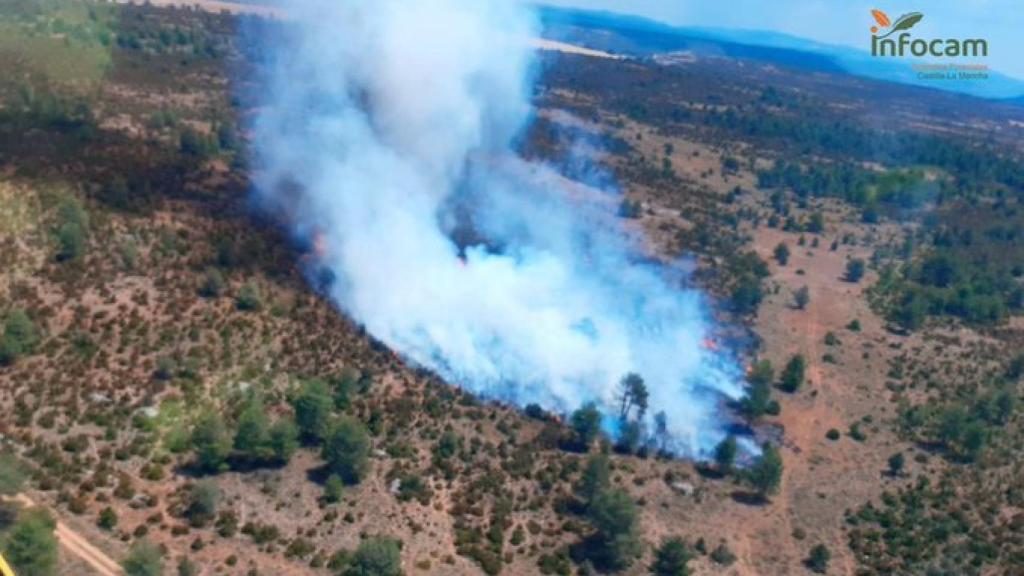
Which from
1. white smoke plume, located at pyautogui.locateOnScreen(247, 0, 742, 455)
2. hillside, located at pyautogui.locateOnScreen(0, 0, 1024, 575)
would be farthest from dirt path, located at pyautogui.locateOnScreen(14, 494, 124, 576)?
white smoke plume, located at pyautogui.locateOnScreen(247, 0, 742, 455)

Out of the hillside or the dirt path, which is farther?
the hillside

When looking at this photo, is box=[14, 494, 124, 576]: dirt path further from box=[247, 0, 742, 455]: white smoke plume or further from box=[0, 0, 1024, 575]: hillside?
box=[247, 0, 742, 455]: white smoke plume

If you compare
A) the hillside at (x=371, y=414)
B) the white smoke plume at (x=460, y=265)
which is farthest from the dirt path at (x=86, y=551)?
the white smoke plume at (x=460, y=265)

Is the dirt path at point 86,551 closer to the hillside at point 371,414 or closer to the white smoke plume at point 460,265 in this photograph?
the hillside at point 371,414

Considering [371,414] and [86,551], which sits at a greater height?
[371,414]

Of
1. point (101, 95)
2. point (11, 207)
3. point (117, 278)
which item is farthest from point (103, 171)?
point (101, 95)

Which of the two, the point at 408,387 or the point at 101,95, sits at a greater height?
the point at 101,95

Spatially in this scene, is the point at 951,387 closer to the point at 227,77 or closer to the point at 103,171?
the point at 103,171

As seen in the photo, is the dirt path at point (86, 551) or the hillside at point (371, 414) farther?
the hillside at point (371, 414)
